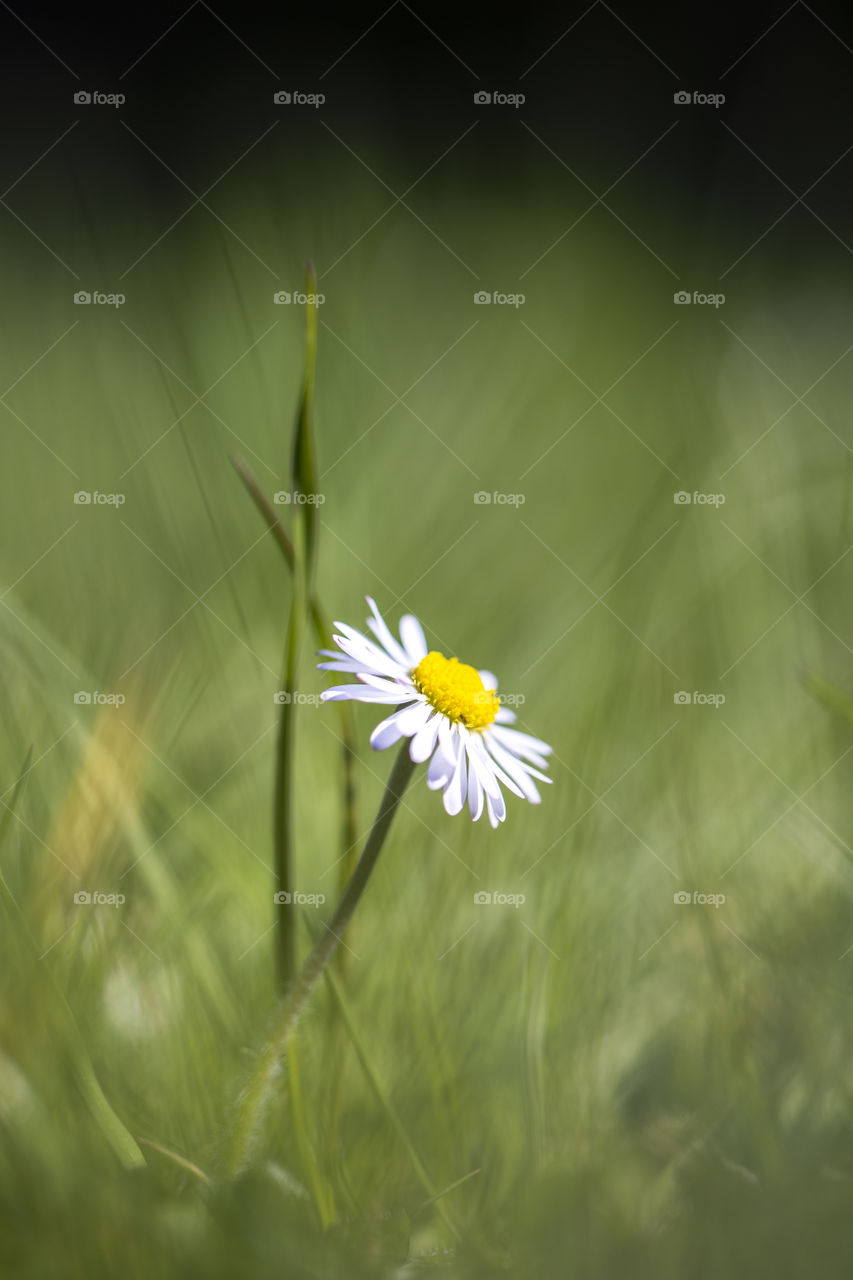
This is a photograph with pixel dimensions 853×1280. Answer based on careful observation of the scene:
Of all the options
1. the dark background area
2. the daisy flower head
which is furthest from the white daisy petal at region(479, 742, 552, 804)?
the dark background area

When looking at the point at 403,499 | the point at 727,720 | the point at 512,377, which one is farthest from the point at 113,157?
the point at 727,720

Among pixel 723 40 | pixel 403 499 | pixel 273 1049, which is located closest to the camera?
pixel 273 1049

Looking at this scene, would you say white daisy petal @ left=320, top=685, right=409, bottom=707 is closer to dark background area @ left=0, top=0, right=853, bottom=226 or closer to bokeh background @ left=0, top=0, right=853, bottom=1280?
bokeh background @ left=0, top=0, right=853, bottom=1280

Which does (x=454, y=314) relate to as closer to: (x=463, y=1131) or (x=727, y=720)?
(x=727, y=720)

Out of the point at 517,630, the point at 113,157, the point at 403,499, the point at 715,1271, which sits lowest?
the point at 715,1271

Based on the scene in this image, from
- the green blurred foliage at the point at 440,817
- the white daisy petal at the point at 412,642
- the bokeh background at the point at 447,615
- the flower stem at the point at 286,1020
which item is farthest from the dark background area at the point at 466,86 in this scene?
the flower stem at the point at 286,1020

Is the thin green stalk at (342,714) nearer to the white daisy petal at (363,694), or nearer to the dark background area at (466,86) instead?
the white daisy petal at (363,694)

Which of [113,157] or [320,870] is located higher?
[113,157]
